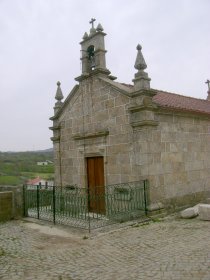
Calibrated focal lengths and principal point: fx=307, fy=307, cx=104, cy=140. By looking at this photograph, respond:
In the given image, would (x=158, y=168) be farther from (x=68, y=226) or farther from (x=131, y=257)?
(x=131, y=257)

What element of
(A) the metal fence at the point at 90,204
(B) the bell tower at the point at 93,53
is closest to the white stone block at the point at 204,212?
(A) the metal fence at the point at 90,204

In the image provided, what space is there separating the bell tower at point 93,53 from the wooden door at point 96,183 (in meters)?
3.31

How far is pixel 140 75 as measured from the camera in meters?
9.89

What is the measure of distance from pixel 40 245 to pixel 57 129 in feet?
22.9

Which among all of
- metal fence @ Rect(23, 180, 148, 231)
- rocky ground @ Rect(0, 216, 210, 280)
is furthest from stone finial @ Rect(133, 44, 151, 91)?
rocky ground @ Rect(0, 216, 210, 280)

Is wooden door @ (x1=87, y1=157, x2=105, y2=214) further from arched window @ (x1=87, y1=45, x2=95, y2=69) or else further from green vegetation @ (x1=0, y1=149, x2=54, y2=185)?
green vegetation @ (x1=0, y1=149, x2=54, y2=185)

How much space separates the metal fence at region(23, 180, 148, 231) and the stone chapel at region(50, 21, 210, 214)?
0.33 m

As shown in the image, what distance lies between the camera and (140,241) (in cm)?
728

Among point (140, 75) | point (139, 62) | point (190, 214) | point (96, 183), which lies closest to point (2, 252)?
point (96, 183)

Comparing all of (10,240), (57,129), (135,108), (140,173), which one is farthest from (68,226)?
(57,129)

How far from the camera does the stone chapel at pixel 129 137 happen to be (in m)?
9.90

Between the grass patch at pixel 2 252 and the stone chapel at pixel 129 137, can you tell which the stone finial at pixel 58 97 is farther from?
the grass patch at pixel 2 252

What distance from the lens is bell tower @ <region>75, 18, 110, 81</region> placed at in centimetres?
1157

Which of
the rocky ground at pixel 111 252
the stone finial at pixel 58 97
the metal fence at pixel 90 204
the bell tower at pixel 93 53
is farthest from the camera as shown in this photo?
the stone finial at pixel 58 97
